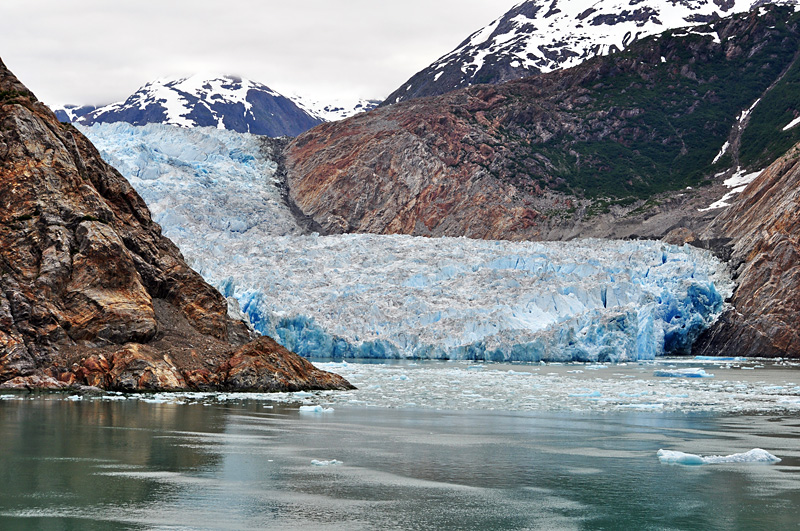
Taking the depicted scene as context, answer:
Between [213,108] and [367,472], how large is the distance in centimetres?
17431

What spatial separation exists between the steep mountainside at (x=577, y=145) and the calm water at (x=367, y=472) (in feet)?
182

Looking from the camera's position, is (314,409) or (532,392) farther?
(532,392)

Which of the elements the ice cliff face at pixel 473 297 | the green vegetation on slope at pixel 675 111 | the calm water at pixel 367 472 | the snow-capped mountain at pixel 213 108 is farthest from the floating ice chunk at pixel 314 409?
the snow-capped mountain at pixel 213 108

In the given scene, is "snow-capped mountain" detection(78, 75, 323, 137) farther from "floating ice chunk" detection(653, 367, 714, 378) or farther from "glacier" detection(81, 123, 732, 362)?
"floating ice chunk" detection(653, 367, 714, 378)

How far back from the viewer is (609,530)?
910 cm

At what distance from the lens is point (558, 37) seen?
5674 inches

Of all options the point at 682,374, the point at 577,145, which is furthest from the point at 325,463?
the point at 577,145

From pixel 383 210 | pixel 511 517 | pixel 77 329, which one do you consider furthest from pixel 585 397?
pixel 383 210

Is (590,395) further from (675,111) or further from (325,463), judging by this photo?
(675,111)

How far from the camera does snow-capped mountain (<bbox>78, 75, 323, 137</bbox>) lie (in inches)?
6836

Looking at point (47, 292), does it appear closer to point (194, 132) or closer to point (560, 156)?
point (194, 132)

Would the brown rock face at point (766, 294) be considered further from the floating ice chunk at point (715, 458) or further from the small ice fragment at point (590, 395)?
the floating ice chunk at point (715, 458)

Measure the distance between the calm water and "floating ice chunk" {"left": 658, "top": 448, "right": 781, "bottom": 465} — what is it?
22 cm

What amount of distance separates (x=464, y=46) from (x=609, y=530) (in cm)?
15799
